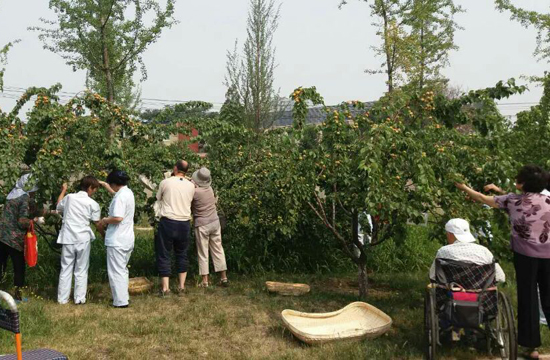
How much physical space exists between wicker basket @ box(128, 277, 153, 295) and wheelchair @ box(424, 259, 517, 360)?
392 centimetres

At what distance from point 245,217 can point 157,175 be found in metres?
1.40

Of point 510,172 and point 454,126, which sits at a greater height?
point 454,126

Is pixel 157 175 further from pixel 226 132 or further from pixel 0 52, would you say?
pixel 0 52

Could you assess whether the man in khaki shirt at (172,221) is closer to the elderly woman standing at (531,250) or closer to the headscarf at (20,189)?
the headscarf at (20,189)

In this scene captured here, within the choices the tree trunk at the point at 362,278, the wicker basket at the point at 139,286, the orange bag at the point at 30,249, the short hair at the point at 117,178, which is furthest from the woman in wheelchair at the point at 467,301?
the orange bag at the point at 30,249

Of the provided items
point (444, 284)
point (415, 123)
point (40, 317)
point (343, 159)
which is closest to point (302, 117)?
point (343, 159)

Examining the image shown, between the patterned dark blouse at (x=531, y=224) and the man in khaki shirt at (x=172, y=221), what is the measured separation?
13.2ft

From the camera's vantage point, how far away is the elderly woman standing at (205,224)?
24.4 feet

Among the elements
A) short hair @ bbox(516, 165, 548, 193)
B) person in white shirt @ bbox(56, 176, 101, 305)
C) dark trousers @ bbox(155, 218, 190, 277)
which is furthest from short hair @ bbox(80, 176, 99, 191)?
short hair @ bbox(516, 165, 548, 193)

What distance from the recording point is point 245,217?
7.90m

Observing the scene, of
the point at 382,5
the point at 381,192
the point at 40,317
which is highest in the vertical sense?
the point at 382,5

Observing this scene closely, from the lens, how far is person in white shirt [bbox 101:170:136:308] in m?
6.42

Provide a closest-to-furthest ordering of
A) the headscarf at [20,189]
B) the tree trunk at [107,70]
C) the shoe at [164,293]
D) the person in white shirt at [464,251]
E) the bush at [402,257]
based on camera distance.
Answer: the person in white shirt at [464,251]
the headscarf at [20,189]
the shoe at [164,293]
the bush at [402,257]
the tree trunk at [107,70]

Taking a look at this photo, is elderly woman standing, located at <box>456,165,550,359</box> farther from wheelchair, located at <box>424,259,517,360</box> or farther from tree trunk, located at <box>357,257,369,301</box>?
tree trunk, located at <box>357,257,369,301</box>
